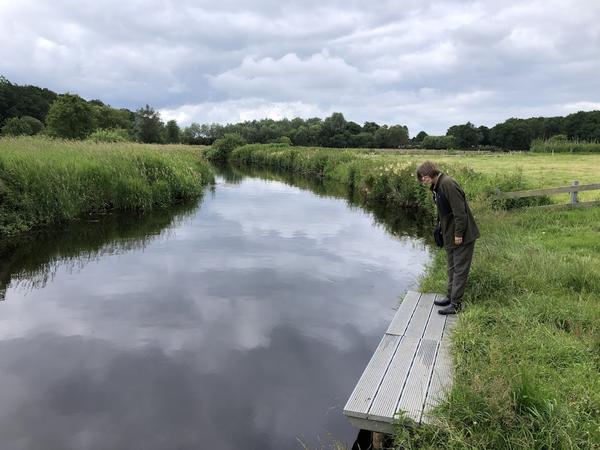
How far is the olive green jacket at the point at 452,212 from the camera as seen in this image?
20.2 ft

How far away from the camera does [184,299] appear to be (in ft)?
29.1

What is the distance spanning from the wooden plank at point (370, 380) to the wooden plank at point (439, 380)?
0.51 meters

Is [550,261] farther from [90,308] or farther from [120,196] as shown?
[120,196]

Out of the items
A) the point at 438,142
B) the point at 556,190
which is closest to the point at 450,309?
the point at 556,190

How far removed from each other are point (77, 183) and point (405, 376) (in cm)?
1409

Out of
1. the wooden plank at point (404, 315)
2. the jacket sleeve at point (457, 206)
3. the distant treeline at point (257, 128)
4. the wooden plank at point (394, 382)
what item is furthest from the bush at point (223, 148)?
the wooden plank at point (394, 382)

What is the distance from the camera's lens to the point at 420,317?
21.4 feet

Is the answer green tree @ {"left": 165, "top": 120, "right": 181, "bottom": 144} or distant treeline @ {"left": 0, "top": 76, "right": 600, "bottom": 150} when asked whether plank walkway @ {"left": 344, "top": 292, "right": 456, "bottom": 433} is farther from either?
green tree @ {"left": 165, "top": 120, "right": 181, "bottom": 144}

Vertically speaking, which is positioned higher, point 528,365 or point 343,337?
point 528,365

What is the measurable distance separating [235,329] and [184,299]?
1802 millimetres

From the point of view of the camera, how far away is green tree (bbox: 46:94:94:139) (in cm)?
4984

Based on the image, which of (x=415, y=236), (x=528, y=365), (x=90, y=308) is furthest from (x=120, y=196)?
(x=528, y=365)

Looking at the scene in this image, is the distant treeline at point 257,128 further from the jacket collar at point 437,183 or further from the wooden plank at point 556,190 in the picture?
the jacket collar at point 437,183

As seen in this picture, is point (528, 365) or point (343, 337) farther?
point (343, 337)
